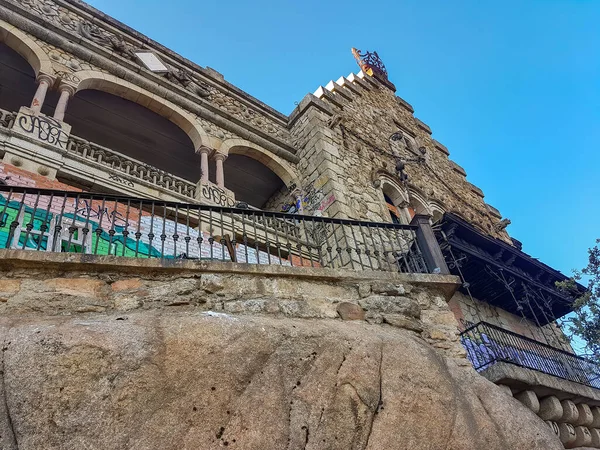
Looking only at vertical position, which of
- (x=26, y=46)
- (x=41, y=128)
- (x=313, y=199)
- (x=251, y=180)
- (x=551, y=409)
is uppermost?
(x=26, y=46)

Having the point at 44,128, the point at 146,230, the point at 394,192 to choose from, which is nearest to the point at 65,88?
the point at 44,128

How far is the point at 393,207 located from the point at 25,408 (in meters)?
10.3

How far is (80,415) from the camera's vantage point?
2.50 metres

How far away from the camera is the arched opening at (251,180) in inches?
471

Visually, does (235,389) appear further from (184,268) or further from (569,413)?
(569,413)

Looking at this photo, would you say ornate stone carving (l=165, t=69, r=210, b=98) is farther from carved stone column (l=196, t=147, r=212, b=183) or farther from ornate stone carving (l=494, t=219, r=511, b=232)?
ornate stone carving (l=494, t=219, r=511, b=232)

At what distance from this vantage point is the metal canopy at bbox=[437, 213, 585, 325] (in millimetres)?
9250

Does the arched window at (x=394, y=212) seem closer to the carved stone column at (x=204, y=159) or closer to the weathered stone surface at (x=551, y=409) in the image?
the carved stone column at (x=204, y=159)

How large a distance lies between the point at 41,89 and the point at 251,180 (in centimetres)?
563

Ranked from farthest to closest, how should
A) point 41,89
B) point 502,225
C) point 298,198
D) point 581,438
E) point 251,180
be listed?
point 502,225, point 251,180, point 298,198, point 41,89, point 581,438

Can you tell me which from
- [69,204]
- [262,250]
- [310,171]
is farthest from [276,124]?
[69,204]

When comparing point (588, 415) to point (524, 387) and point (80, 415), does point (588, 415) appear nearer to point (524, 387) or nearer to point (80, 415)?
point (524, 387)

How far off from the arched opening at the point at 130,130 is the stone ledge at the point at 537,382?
27.2 ft

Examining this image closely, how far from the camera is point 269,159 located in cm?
1124
